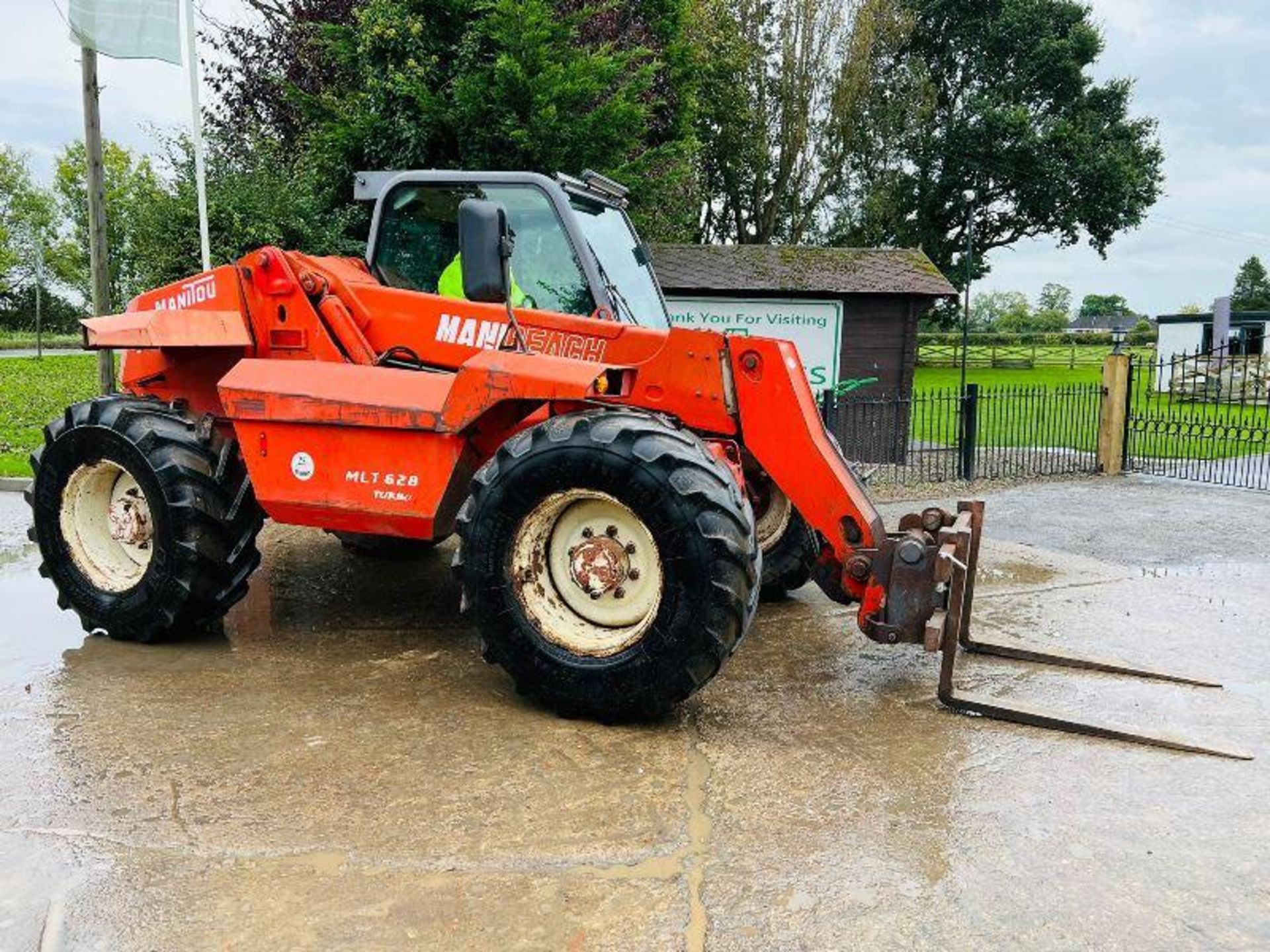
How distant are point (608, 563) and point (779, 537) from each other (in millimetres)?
2176

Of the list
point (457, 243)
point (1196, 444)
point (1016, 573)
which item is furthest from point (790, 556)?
point (1196, 444)

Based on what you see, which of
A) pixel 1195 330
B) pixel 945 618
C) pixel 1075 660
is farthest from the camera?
pixel 1195 330

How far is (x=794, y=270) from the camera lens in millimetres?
Answer: 13625

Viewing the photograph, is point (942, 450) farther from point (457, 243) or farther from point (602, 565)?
point (602, 565)

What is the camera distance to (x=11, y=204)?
166 ft

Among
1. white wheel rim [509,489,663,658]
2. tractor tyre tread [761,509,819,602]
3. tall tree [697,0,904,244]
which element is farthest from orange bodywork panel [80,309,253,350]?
tall tree [697,0,904,244]

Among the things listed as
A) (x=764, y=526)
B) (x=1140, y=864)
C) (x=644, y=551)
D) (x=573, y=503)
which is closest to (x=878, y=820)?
(x=1140, y=864)

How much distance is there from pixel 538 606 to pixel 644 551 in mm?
513

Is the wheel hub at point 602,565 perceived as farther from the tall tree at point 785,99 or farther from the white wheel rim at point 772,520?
the tall tree at point 785,99

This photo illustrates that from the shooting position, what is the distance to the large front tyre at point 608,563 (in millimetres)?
4199

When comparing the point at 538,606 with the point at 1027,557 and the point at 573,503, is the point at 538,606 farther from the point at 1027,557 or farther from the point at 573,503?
the point at 1027,557

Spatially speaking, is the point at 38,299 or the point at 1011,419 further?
the point at 38,299

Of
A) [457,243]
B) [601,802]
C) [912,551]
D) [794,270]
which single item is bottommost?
[601,802]

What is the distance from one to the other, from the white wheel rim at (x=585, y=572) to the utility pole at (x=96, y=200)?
7251 mm
